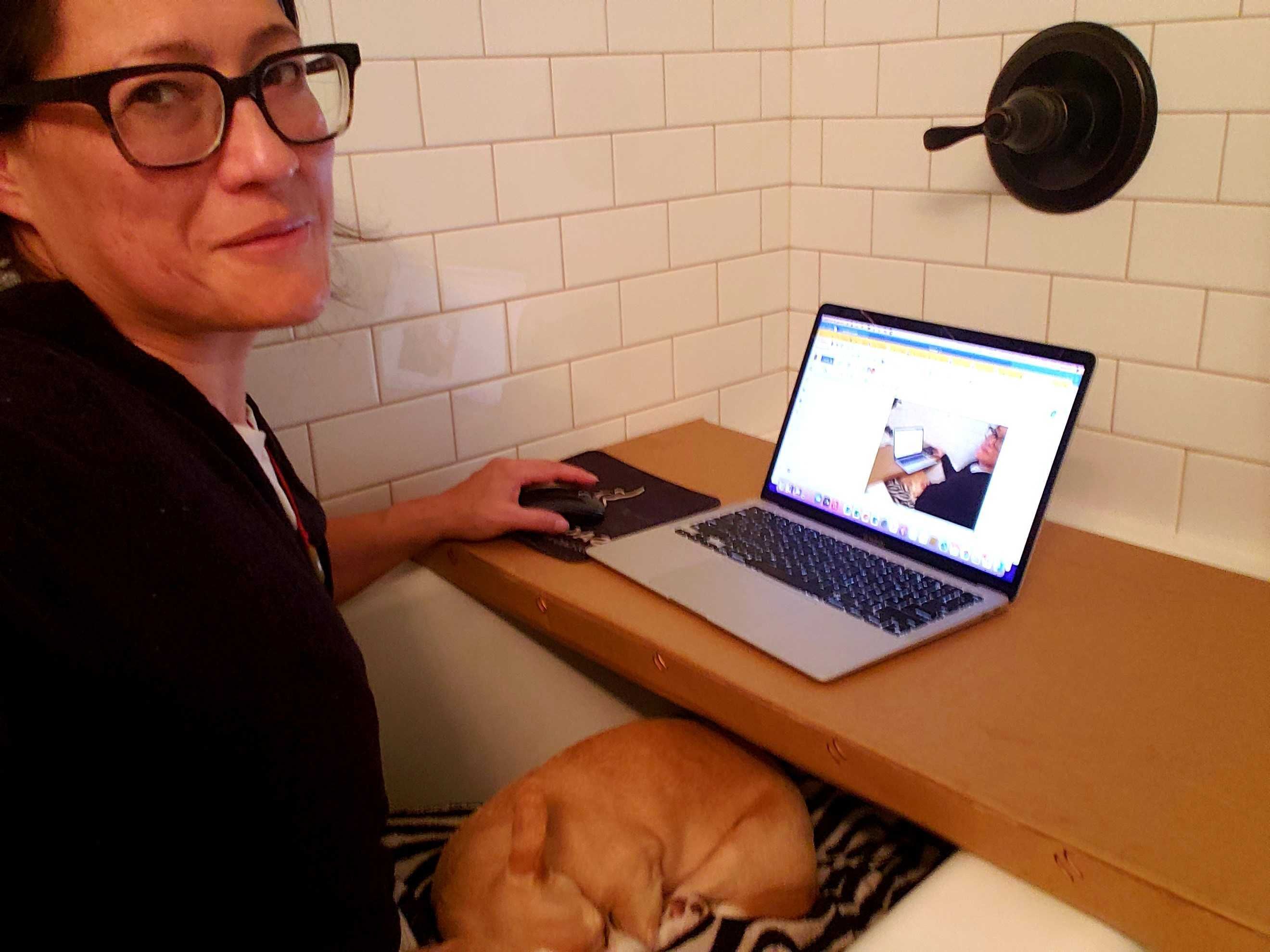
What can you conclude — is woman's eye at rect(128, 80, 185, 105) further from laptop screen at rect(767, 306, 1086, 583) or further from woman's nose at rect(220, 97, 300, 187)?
laptop screen at rect(767, 306, 1086, 583)

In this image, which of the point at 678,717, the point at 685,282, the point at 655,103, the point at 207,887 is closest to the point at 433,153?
the point at 655,103

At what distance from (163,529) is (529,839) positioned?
42 cm

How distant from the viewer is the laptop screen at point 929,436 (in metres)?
1.00

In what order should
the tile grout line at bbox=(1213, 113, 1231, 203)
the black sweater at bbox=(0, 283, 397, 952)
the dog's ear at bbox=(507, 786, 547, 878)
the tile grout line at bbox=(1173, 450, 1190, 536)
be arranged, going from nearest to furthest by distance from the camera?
the black sweater at bbox=(0, 283, 397, 952), the dog's ear at bbox=(507, 786, 547, 878), the tile grout line at bbox=(1213, 113, 1231, 203), the tile grout line at bbox=(1173, 450, 1190, 536)

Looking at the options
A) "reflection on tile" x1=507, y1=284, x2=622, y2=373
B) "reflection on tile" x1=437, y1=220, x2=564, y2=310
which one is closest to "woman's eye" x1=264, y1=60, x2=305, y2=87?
"reflection on tile" x1=437, y1=220, x2=564, y2=310

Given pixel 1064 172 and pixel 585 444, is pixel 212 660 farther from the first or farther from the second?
pixel 1064 172

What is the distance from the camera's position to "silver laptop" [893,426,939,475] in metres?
1.08

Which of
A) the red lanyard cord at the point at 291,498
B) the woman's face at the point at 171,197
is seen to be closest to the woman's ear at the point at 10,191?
the woman's face at the point at 171,197

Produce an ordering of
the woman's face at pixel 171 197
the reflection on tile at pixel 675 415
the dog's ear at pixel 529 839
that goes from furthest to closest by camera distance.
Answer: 1. the reflection on tile at pixel 675 415
2. the dog's ear at pixel 529 839
3. the woman's face at pixel 171 197

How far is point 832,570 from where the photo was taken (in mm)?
1059

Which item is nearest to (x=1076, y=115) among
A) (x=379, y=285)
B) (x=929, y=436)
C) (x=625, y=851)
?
(x=929, y=436)

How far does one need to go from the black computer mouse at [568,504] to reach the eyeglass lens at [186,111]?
525 millimetres

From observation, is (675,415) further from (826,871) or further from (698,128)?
(826,871)

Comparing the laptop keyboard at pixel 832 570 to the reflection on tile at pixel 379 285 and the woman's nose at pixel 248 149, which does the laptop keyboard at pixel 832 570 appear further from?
the woman's nose at pixel 248 149
